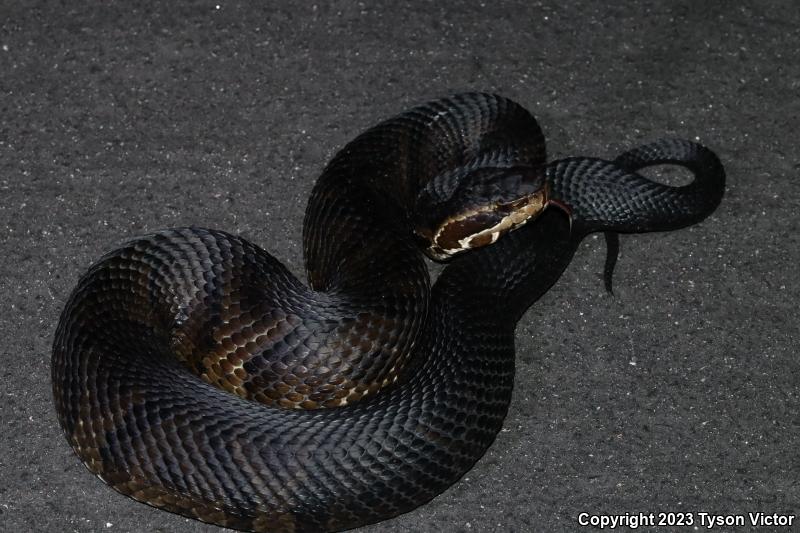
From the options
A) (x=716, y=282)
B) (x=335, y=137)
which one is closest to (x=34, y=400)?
(x=335, y=137)

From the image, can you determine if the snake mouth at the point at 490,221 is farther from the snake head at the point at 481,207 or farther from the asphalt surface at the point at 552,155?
the asphalt surface at the point at 552,155

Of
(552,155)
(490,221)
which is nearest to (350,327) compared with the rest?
(490,221)

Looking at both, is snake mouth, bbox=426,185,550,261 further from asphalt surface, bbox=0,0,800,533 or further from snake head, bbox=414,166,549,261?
asphalt surface, bbox=0,0,800,533

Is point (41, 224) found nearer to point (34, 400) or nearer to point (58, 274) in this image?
point (58, 274)

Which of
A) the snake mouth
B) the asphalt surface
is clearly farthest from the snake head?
the asphalt surface

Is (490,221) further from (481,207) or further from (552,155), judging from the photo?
(552,155)

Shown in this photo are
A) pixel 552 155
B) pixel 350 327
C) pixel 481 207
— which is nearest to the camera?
pixel 350 327
